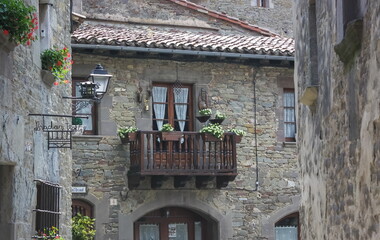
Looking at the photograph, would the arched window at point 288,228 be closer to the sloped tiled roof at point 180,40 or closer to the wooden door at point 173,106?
the wooden door at point 173,106

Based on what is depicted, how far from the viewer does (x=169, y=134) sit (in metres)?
19.6

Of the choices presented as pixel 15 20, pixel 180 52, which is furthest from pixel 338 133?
pixel 180 52

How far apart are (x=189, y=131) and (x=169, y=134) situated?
1.01m

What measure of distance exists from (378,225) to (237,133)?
12202mm

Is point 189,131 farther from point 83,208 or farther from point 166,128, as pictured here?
point 83,208

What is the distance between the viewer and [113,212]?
64.7ft

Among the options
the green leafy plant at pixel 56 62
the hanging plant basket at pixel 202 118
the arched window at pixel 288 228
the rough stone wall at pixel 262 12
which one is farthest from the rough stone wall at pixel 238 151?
the rough stone wall at pixel 262 12

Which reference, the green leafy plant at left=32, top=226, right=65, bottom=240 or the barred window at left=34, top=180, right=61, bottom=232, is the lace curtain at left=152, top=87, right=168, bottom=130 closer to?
the barred window at left=34, top=180, right=61, bottom=232

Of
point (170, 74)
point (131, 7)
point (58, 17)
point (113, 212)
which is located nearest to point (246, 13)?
point (131, 7)

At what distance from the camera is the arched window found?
2128cm

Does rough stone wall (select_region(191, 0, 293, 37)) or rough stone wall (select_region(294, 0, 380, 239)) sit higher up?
rough stone wall (select_region(191, 0, 293, 37))

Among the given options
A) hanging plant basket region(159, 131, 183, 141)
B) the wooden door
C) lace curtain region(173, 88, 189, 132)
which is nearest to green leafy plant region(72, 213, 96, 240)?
hanging plant basket region(159, 131, 183, 141)

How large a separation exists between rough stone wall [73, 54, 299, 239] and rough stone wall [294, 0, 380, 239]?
7.89 meters

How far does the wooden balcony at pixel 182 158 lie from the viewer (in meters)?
19.4
